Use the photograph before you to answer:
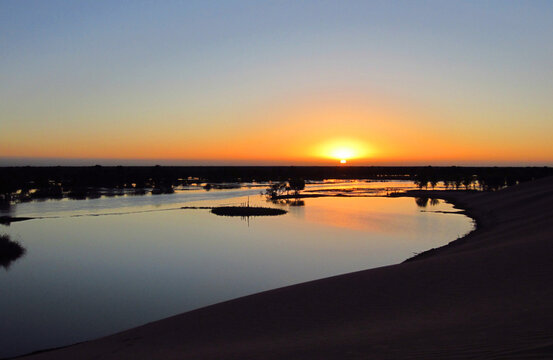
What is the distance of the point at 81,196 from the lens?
2267 inches

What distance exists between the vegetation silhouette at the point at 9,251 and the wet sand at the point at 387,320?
47.7 ft

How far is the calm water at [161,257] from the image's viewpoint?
47.3 ft

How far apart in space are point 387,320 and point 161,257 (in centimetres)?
1746

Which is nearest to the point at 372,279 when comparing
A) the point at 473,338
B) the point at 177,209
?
the point at 473,338

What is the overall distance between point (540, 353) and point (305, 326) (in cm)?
446

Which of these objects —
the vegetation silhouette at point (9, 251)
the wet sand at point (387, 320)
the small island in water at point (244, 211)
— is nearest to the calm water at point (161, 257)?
the vegetation silhouette at point (9, 251)

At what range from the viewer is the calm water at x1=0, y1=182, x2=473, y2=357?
14430 mm

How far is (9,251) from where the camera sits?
922 inches

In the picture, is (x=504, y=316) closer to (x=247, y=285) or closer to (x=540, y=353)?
(x=540, y=353)

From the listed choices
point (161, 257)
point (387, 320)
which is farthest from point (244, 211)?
point (387, 320)

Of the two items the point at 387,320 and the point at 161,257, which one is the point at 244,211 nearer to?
the point at 161,257

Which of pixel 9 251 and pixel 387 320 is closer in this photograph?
pixel 387 320

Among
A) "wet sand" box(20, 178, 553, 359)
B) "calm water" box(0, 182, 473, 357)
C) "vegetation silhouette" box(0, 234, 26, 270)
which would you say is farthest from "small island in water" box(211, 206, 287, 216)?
"wet sand" box(20, 178, 553, 359)

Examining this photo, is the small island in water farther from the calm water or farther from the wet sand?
the wet sand
